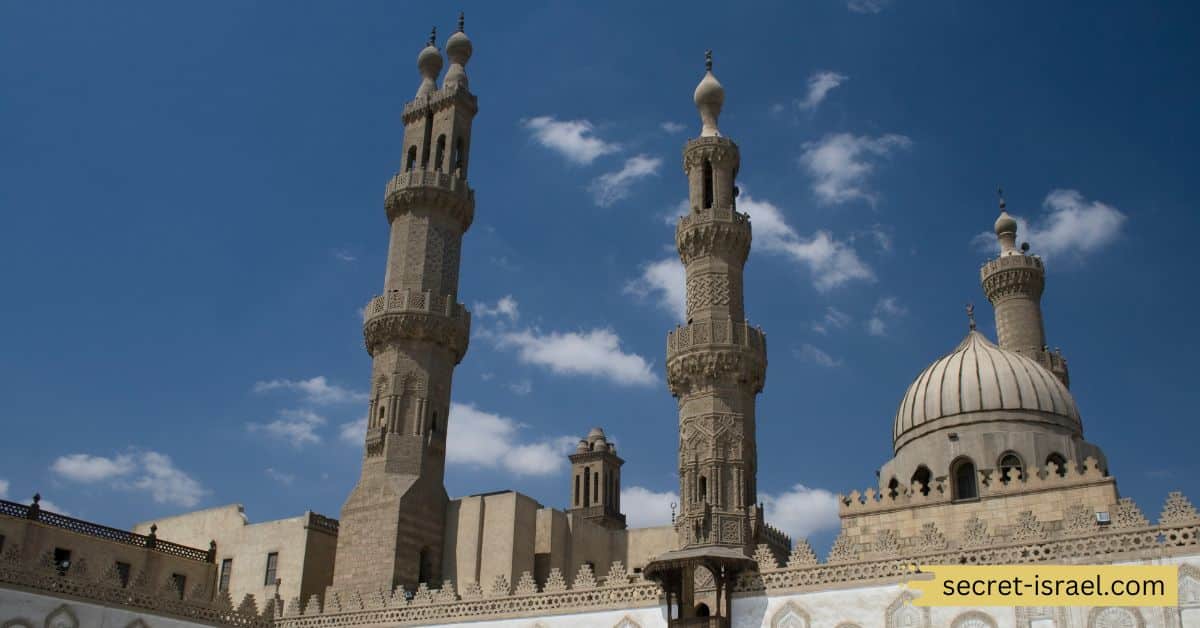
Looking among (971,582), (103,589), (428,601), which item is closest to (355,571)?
(428,601)

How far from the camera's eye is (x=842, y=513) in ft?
78.7

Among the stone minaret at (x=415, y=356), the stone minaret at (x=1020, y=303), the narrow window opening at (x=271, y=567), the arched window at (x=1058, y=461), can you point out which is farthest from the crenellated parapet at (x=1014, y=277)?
the narrow window opening at (x=271, y=567)

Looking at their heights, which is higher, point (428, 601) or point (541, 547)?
point (541, 547)

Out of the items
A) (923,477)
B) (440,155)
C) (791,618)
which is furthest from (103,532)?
(923,477)

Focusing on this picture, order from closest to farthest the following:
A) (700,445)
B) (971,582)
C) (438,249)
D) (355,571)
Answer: (971,582)
(700,445)
(355,571)
(438,249)

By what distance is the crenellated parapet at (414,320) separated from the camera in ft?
96.3

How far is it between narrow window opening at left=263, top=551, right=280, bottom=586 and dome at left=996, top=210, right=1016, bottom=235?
2376cm

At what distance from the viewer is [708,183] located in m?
26.7

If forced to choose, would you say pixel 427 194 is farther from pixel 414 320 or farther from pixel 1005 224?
pixel 1005 224

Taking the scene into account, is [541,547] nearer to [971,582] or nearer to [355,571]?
[355,571]

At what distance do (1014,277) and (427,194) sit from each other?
17506 mm

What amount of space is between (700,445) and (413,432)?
8731 mm

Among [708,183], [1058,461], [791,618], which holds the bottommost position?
[791,618]

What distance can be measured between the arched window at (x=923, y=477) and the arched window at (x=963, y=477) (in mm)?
530
